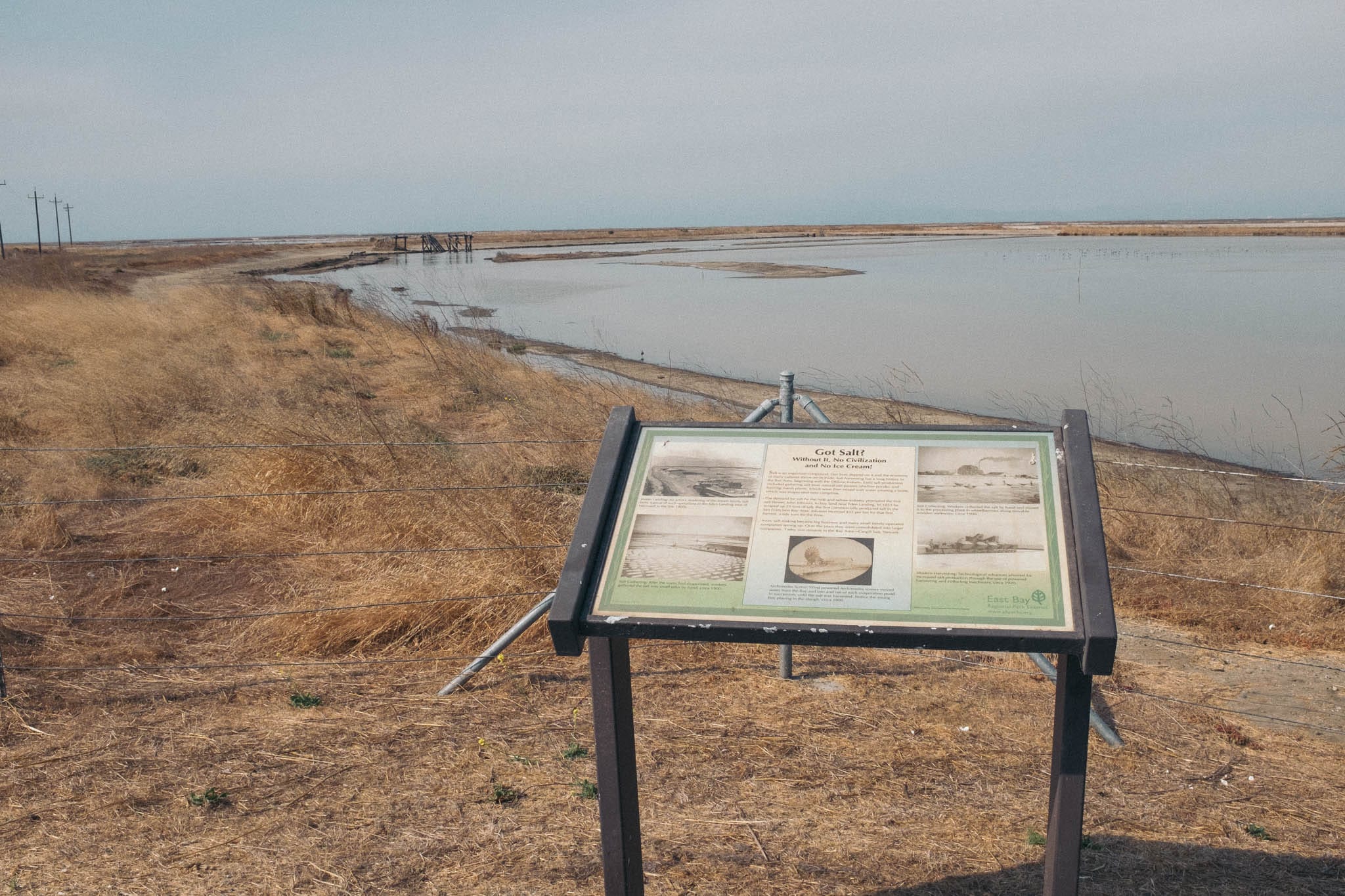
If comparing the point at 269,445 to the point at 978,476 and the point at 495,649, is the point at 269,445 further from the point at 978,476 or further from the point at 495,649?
the point at 978,476

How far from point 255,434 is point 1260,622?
264 inches

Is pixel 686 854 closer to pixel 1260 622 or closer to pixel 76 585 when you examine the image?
pixel 1260 622

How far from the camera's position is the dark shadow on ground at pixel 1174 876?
137 inches

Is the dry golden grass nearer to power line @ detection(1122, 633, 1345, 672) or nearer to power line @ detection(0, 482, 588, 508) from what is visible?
power line @ detection(1122, 633, 1345, 672)

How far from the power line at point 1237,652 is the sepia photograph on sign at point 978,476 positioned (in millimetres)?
2976

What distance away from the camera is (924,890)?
11.4ft

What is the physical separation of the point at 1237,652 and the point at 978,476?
3.26 meters

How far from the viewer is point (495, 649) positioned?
4906 millimetres

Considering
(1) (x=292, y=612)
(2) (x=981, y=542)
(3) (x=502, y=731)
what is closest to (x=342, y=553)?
(1) (x=292, y=612)

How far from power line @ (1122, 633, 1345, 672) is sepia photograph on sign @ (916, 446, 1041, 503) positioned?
2.98 metres

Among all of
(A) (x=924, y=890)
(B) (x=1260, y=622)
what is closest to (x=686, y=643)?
(A) (x=924, y=890)

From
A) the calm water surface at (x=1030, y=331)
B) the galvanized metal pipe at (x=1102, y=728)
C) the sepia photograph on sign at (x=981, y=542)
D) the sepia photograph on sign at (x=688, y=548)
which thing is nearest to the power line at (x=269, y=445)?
the galvanized metal pipe at (x=1102, y=728)

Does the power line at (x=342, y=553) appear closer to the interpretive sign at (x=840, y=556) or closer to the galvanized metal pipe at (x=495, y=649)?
the galvanized metal pipe at (x=495, y=649)

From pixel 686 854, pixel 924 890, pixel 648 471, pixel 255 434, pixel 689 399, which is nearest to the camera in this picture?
pixel 648 471
